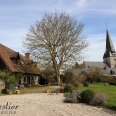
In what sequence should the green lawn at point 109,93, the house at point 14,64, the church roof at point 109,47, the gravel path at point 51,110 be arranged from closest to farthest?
1. the gravel path at point 51,110
2. the green lawn at point 109,93
3. the house at point 14,64
4. the church roof at point 109,47

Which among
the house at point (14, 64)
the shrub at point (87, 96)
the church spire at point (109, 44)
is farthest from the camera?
the church spire at point (109, 44)

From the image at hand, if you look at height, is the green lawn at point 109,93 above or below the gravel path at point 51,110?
above

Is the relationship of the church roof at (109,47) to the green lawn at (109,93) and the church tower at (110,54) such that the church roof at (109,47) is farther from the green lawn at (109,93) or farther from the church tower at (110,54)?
the green lawn at (109,93)

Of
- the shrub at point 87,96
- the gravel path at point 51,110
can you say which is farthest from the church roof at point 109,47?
the gravel path at point 51,110

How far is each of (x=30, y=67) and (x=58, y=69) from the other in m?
6.24

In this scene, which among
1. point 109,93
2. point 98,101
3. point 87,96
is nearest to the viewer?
point 98,101

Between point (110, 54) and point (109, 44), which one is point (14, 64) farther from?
point (110, 54)

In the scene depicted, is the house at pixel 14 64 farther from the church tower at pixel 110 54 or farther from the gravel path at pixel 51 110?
the church tower at pixel 110 54

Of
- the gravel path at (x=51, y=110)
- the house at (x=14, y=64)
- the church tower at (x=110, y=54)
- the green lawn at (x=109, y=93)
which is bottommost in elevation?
the gravel path at (x=51, y=110)

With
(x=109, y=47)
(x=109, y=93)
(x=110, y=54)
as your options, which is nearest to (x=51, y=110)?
(x=109, y=93)

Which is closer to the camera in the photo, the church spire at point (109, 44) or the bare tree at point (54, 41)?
the bare tree at point (54, 41)

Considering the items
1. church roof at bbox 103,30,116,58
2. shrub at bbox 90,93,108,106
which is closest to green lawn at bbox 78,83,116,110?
shrub at bbox 90,93,108,106

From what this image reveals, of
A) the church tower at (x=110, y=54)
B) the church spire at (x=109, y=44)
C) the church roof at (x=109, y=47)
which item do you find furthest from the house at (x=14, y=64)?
the church tower at (x=110, y=54)

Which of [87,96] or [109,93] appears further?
[109,93]
